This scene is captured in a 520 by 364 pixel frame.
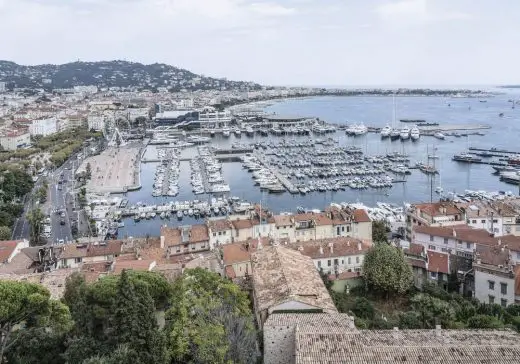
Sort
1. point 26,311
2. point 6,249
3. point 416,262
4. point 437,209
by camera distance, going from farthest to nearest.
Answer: point 437,209 < point 6,249 < point 416,262 < point 26,311

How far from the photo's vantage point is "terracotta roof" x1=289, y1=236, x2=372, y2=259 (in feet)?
85.4

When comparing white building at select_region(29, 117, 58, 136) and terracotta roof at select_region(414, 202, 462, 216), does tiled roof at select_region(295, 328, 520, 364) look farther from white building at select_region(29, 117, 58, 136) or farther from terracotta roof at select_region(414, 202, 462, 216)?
white building at select_region(29, 117, 58, 136)

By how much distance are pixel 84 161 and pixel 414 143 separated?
54.0 meters

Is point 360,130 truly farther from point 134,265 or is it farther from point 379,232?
point 134,265

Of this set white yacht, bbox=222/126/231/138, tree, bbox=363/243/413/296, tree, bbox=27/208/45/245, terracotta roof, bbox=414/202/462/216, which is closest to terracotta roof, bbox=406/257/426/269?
tree, bbox=363/243/413/296

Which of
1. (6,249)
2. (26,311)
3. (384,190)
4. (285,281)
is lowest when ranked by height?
(384,190)

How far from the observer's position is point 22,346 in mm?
14961

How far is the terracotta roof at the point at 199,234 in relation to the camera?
104 ft

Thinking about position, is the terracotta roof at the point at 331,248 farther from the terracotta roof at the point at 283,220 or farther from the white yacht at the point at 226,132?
the white yacht at the point at 226,132

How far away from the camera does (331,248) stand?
26328 millimetres

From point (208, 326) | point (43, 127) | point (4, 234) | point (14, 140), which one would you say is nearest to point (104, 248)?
point (4, 234)

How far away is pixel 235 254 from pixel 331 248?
4700mm

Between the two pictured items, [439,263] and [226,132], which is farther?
[226,132]

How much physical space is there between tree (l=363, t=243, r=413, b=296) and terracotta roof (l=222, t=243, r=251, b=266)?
5.64 meters
